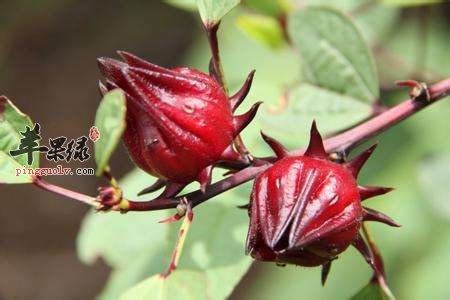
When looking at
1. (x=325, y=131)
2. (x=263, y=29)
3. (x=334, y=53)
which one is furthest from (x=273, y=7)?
(x=325, y=131)

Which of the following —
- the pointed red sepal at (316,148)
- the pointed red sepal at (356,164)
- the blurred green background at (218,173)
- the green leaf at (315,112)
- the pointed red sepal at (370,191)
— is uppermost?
the pointed red sepal at (316,148)

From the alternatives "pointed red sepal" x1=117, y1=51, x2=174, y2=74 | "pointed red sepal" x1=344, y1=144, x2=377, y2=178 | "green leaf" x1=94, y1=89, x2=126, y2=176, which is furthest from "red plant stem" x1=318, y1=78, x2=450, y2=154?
"green leaf" x1=94, y1=89, x2=126, y2=176

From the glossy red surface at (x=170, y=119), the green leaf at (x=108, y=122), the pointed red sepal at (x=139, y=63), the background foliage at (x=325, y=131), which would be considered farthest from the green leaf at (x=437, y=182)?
the green leaf at (x=108, y=122)

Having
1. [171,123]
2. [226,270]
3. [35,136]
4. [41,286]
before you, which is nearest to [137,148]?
[171,123]

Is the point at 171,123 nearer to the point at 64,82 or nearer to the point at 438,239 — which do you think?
the point at 438,239

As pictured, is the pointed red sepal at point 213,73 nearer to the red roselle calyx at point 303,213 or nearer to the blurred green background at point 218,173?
the red roselle calyx at point 303,213
